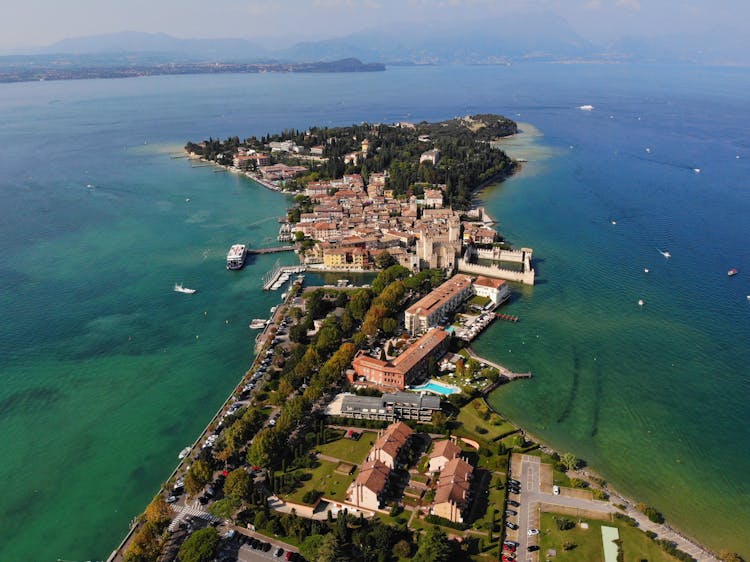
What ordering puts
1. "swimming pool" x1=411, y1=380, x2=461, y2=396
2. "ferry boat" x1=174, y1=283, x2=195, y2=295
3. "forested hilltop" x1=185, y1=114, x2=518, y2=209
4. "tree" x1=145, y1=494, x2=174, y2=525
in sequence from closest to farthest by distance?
"tree" x1=145, y1=494, x2=174, y2=525 → "swimming pool" x1=411, y1=380, x2=461, y2=396 → "ferry boat" x1=174, y1=283, x2=195, y2=295 → "forested hilltop" x1=185, y1=114, x2=518, y2=209

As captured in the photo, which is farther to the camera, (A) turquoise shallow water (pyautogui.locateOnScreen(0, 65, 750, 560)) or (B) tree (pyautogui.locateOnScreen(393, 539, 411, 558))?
(A) turquoise shallow water (pyautogui.locateOnScreen(0, 65, 750, 560))

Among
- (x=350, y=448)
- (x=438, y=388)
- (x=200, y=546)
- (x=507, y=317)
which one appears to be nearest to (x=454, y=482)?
(x=350, y=448)

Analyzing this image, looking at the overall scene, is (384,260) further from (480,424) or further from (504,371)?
(480,424)

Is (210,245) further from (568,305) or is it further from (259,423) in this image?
(568,305)

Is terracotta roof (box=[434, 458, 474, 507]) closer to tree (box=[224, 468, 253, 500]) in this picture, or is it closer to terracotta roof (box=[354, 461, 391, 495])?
terracotta roof (box=[354, 461, 391, 495])

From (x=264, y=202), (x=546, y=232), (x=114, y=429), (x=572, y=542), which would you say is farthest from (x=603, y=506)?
(x=264, y=202)

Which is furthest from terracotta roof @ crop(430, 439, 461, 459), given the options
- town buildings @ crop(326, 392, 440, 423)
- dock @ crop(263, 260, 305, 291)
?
dock @ crop(263, 260, 305, 291)

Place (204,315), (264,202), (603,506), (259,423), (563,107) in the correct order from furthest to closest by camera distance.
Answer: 1. (563,107)
2. (264,202)
3. (204,315)
4. (259,423)
5. (603,506)
